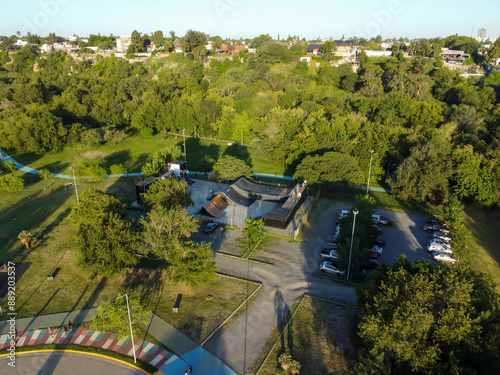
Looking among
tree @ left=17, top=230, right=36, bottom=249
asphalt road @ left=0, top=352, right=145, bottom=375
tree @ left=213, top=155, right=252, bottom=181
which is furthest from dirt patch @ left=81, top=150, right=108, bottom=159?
asphalt road @ left=0, top=352, right=145, bottom=375

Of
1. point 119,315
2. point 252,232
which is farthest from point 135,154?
point 119,315

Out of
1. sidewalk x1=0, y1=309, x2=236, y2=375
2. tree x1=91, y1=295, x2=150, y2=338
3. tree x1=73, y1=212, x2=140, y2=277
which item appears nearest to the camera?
sidewalk x1=0, y1=309, x2=236, y2=375

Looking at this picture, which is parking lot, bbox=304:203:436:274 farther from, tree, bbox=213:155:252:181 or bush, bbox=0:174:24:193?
bush, bbox=0:174:24:193

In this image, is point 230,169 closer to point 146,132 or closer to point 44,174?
point 44,174

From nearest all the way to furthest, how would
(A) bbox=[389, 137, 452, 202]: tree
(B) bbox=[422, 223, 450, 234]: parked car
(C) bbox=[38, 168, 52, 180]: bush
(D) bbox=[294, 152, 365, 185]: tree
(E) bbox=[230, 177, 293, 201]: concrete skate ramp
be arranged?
1. (B) bbox=[422, 223, 450, 234]: parked car
2. (A) bbox=[389, 137, 452, 202]: tree
3. (E) bbox=[230, 177, 293, 201]: concrete skate ramp
4. (D) bbox=[294, 152, 365, 185]: tree
5. (C) bbox=[38, 168, 52, 180]: bush

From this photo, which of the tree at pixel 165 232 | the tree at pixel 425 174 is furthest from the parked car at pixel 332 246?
the tree at pixel 425 174

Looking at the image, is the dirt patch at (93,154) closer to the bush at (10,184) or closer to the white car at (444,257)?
the bush at (10,184)
